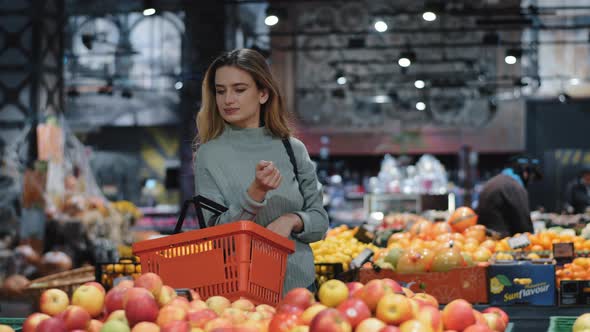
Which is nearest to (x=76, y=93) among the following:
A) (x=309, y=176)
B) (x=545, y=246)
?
(x=545, y=246)

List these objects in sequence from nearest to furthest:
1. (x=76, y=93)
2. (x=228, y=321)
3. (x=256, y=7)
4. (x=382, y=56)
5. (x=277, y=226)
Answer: (x=228, y=321)
(x=277, y=226)
(x=76, y=93)
(x=256, y=7)
(x=382, y=56)

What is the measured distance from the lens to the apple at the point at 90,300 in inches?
80.4

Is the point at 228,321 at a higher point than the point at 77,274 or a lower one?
higher

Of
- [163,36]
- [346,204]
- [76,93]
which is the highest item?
[163,36]

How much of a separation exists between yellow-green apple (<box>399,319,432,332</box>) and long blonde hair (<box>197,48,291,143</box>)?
3.58ft

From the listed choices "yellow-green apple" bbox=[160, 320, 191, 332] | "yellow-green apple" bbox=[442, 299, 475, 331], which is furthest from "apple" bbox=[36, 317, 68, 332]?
"yellow-green apple" bbox=[442, 299, 475, 331]

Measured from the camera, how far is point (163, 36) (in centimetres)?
1859

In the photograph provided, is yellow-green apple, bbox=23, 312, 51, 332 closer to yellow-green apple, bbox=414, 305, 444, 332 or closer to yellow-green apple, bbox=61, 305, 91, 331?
yellow-green apple, bbox=61, 305, 91, 331

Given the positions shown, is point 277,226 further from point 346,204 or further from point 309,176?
point 346,204

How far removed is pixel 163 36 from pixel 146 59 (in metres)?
0.64

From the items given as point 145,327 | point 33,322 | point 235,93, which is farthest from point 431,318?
point 235,93

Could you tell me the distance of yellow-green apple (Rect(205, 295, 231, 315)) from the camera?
209 centimetres

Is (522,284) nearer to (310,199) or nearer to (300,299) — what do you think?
(310,199)

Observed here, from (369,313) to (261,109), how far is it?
3.58ft
